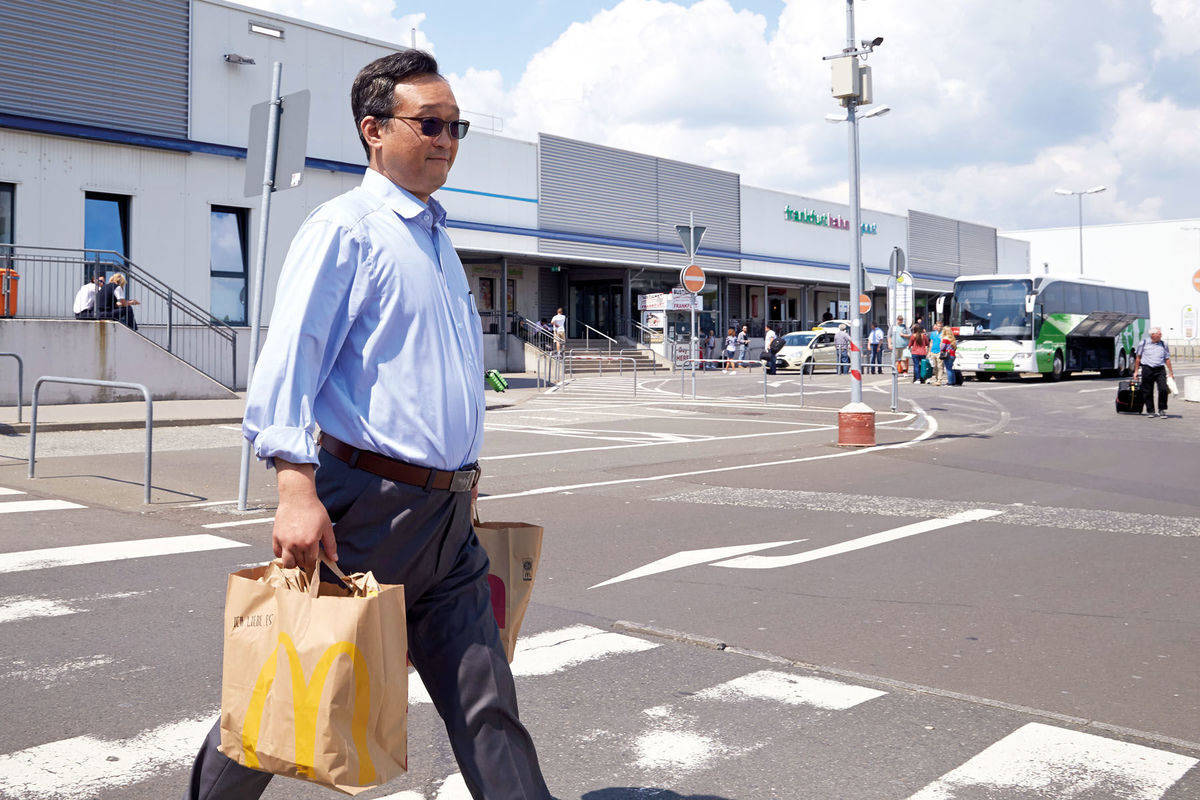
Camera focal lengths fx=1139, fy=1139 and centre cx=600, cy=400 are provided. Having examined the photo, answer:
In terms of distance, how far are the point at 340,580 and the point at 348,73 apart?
27588 millimetres

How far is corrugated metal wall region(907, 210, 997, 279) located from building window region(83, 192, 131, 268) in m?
50.2

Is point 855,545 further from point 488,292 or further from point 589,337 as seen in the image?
point 589,337

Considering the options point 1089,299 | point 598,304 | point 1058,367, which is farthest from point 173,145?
point 1089,299

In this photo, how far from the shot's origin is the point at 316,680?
91.7 inches

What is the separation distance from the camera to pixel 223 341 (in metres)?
25.3

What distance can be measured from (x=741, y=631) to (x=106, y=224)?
2238 centimetres

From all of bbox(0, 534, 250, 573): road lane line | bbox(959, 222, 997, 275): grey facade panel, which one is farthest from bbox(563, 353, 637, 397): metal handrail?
bbox(959, 222, 997, 275): grey facade panel

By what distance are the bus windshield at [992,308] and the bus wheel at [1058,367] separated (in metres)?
1.77

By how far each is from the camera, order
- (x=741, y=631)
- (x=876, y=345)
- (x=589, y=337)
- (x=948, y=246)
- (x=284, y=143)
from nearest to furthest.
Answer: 1. (x=741, y=631)
2. (x=284, y=143)
3. (x=876, y=345)
4. (x=589, y=337)
5. (x=948, y=246)

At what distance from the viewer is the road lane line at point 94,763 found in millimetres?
3525

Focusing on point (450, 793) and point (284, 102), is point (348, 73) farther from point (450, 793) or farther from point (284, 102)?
point (450, 793)

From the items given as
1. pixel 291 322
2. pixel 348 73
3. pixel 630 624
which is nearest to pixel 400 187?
pixel 291 322

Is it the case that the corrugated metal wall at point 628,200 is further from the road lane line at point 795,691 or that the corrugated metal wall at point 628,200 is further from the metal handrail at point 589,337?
the road lane line at point 795,691

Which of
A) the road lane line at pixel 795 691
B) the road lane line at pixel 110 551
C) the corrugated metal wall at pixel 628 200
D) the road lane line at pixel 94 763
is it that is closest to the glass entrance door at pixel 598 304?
the corrugated metal wall at pixel 628 200
